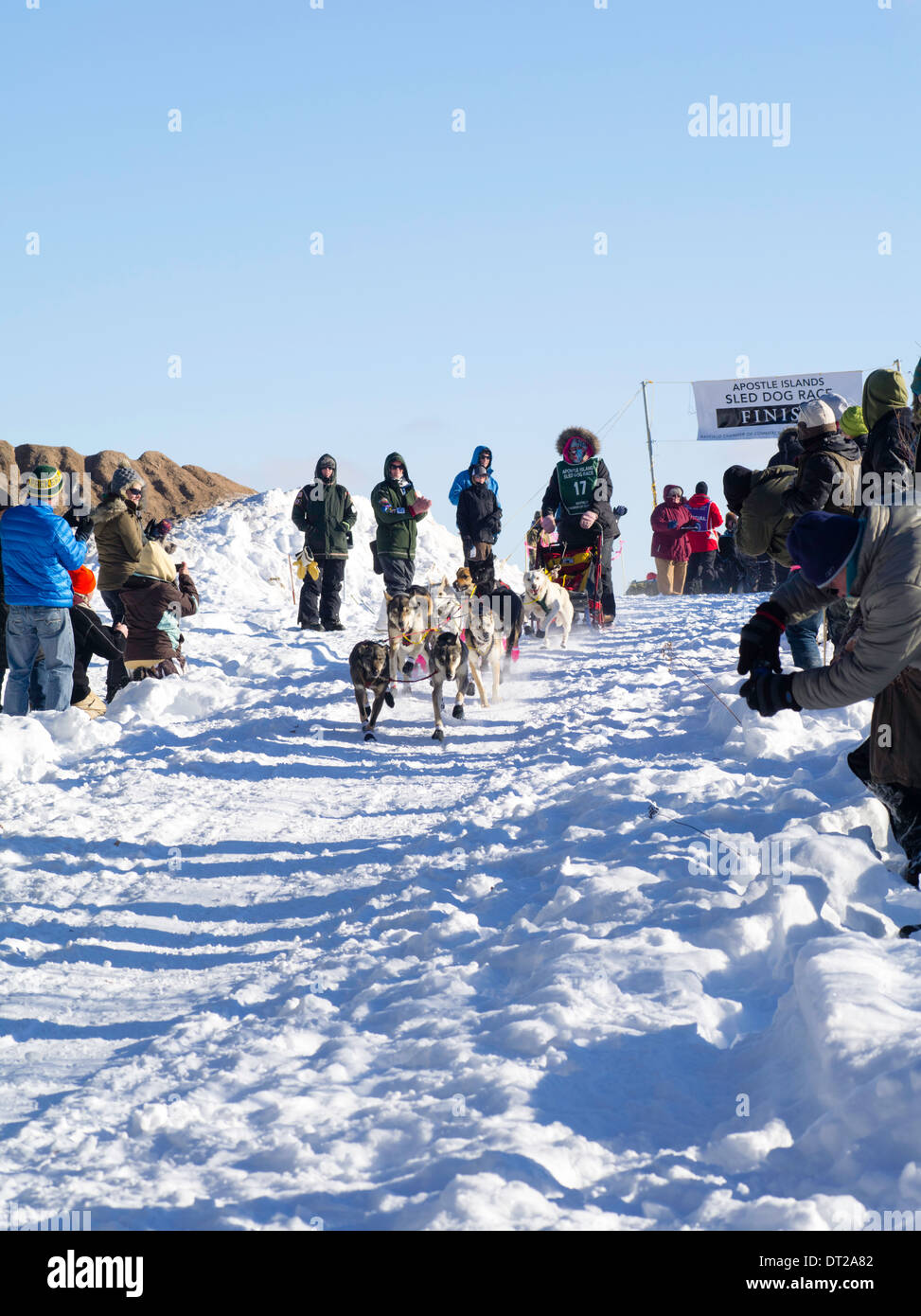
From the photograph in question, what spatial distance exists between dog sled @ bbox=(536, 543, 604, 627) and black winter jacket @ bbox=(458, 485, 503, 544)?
1027 mm

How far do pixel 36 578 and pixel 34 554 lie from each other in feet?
0.57

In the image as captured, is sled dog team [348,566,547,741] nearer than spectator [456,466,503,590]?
Yes

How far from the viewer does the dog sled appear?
12891 millimetres

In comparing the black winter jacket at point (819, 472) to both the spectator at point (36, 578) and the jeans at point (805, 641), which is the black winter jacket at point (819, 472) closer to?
the jeans at point (805, 641)

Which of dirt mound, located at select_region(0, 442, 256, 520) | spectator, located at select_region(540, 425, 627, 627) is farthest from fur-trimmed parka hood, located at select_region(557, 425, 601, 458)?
dirt mound, located at select_region(0, 442, 256, 520)

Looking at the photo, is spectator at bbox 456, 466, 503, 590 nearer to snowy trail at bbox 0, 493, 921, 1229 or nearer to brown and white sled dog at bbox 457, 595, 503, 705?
brown and white sled dog at bbox 457, 595, 503, 705

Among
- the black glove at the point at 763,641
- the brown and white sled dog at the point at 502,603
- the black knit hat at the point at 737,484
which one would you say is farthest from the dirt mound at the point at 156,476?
the black glove at the point at 763,641

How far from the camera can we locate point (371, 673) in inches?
328

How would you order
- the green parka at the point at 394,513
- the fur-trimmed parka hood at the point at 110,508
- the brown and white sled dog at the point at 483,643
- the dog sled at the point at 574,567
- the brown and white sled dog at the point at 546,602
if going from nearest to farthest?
the fur-trimmed parka hood at the point at 110,508 → the brown and white sled dog at the point at 483,643 → the green parka at the point at 394,513 → the brown and white sled dog at the point at 546,602 → the dog sled at the point at 574,567

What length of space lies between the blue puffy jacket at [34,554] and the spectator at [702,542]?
11.5 m

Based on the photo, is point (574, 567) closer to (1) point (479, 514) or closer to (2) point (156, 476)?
(1) point (479, 514)

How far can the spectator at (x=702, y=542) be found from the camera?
55.9 ft

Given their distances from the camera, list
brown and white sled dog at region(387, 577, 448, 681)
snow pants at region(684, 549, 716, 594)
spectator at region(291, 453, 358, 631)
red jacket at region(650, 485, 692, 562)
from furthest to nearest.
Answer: snow pants at region(684, 549, 716, 594), red jacket at region(650, 485, 692, 562), spectator at region(291, 453, 358, 631), brown and white sled dog at region(387, 577, 448, 681)
